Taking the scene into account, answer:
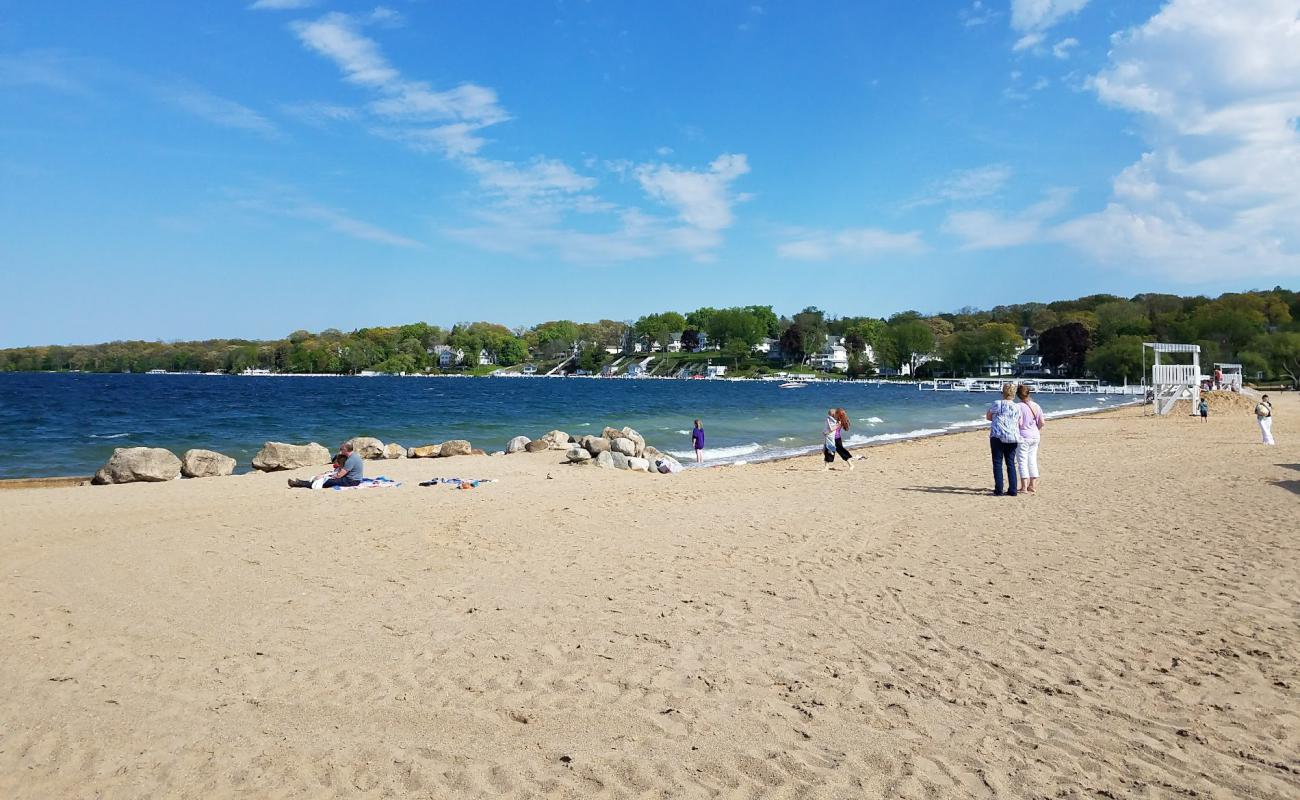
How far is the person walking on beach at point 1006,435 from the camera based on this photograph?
1198 centimetres

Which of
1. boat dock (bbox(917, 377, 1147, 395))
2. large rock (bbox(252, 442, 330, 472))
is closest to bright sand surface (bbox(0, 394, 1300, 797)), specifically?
large rock (bbox(252, 442, 330, 472))

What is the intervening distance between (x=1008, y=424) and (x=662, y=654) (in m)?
8.87

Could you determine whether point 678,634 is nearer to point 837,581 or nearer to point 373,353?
point 837,581

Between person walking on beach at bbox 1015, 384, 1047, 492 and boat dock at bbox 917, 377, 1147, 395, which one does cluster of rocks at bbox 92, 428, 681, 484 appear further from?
boat dock at bbox 917, 377, 1147, 395

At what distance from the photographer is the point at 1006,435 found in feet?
39.3

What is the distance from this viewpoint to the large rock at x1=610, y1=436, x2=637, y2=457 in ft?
68.0

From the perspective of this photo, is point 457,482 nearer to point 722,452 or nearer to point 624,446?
point 624,446

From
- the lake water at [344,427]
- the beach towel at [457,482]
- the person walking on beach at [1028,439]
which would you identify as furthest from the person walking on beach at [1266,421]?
the beach towel at [457,482]

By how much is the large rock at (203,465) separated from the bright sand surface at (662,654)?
23.3 ft

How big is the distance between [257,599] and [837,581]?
5627 millimetres

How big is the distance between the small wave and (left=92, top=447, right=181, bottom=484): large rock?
13.9m

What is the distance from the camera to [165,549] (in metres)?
9.18

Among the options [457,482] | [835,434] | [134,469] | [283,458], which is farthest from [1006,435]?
[134,469]

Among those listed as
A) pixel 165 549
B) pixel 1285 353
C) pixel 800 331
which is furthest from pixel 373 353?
pixel 165 549
